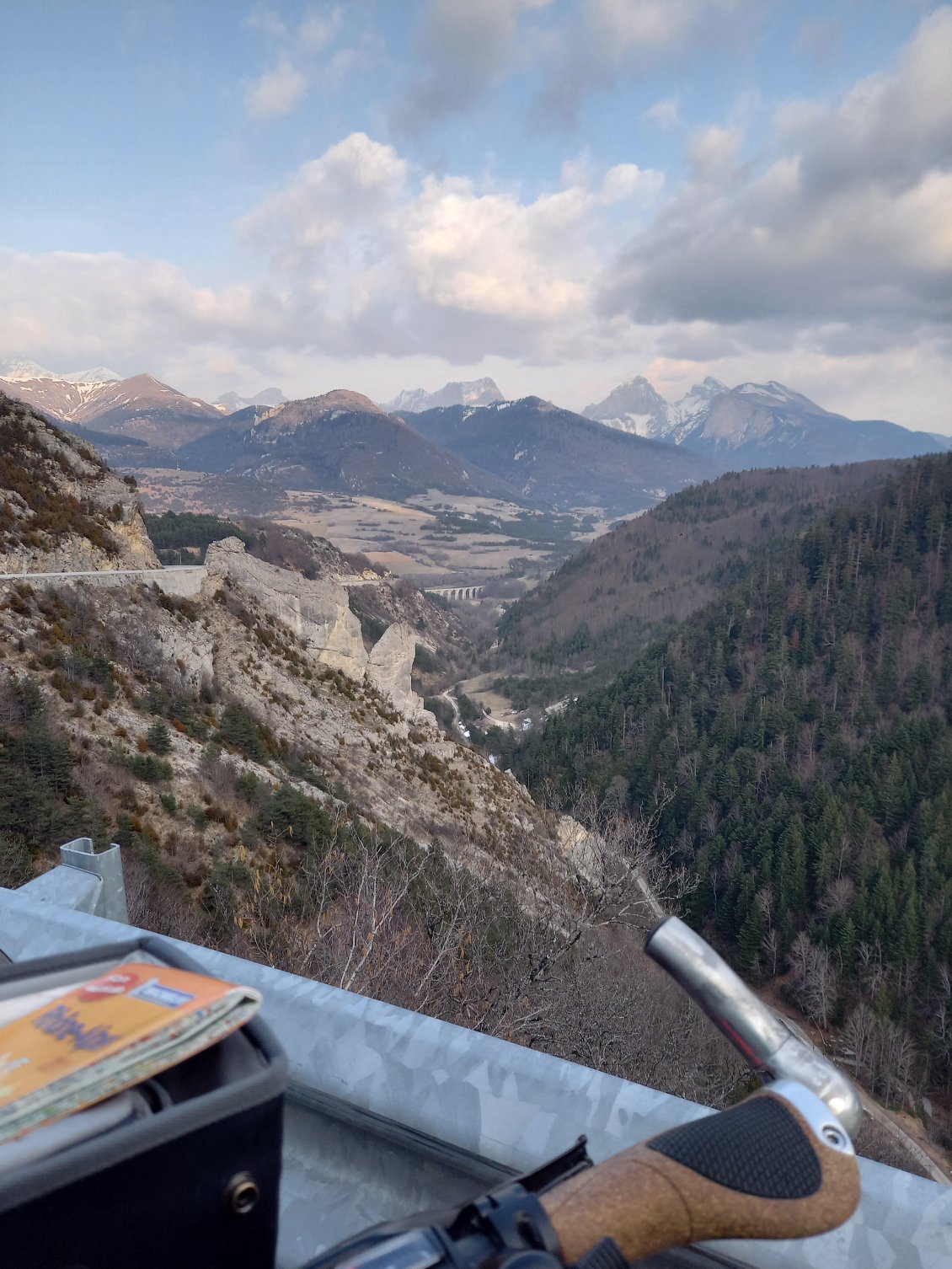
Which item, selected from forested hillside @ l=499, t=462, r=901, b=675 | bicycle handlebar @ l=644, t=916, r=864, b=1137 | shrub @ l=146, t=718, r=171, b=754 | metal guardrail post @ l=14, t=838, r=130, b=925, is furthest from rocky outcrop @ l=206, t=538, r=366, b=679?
forested hillside @ l=499, t=462, r=901, b=675

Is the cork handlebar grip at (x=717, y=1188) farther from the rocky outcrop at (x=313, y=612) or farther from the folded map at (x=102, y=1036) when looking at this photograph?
the rocky outcrop at (x=313, y=612)

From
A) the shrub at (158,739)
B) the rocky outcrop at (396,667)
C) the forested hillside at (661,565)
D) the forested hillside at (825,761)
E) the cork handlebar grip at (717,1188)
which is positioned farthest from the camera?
the forested hillside at (661,565)

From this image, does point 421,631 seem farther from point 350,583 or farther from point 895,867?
point 895,867

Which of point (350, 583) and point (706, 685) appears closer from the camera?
point (706, 685)

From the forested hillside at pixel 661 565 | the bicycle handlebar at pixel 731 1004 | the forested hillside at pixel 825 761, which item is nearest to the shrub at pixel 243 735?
the bicycle handlebar at pixel 731 1004

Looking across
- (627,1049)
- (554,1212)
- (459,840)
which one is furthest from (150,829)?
(554,1212)

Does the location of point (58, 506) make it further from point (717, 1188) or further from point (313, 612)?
point (717, 1188)

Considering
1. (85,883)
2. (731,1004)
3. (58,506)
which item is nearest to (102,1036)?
(731,1004)
